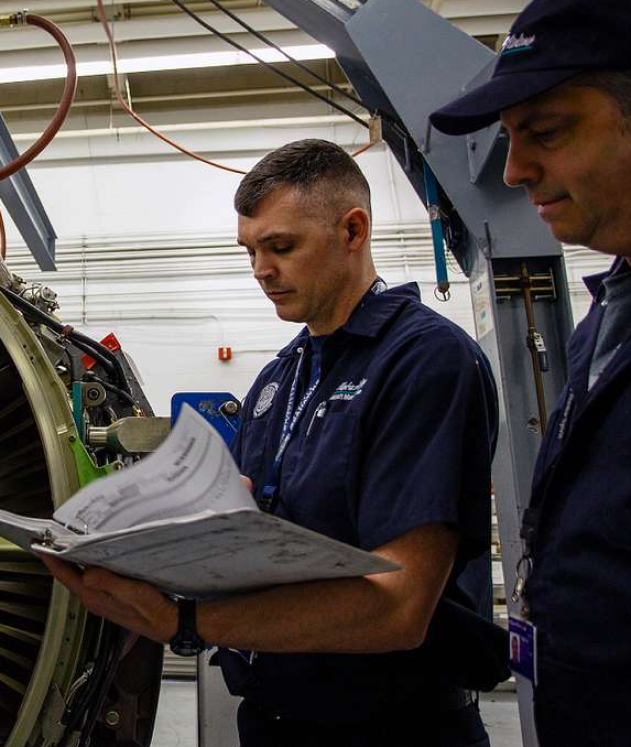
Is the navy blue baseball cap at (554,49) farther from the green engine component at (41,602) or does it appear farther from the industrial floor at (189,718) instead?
the industrial floor at (189,718)

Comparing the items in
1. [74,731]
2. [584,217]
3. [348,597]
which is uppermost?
[584,217]

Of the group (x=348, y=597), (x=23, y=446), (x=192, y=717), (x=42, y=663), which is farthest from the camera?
(x=192, y=717)

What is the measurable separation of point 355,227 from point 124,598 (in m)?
0.60

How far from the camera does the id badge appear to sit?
695 millimetres

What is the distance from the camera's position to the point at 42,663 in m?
1.00

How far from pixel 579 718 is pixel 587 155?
523mm

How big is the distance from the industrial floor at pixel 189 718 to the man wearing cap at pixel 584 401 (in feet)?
5.81

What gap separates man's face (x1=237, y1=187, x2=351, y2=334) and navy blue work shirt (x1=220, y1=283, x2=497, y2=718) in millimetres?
64

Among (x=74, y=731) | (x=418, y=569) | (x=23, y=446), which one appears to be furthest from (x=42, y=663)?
(x=418, y=569)

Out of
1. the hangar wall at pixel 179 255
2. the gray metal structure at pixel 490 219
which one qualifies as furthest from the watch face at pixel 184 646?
the hangar wall at pixel 179 255

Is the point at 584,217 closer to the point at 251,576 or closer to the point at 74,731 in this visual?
the point at 251,576

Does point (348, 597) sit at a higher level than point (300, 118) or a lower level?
lower

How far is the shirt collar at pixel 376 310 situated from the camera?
0.94 m

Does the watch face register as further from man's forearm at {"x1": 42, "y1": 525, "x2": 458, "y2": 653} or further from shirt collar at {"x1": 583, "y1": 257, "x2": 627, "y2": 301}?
shirt collar at {"x1": 583, "y1": 257, "x2": 627, "y2": 301}
